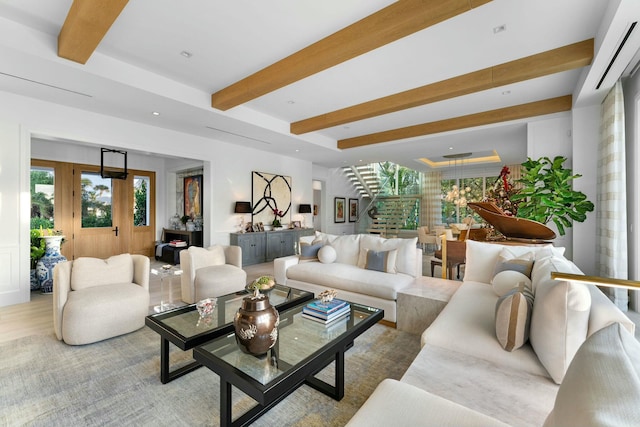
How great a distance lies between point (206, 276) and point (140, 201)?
15.5 ft

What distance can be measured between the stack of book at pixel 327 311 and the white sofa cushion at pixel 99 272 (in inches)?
88.5

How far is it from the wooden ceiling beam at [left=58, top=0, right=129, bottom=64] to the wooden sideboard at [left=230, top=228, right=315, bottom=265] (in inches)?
160

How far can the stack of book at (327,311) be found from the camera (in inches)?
88.5

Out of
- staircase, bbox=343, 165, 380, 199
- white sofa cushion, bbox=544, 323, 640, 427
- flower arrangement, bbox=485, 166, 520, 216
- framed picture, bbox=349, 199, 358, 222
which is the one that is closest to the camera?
white sofa cushion, bbox=544, 323, 640, 427

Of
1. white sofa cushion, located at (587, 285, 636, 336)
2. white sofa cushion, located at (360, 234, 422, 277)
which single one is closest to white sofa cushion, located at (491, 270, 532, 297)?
white sofa cushion, located at (587, 285, 636, 336)

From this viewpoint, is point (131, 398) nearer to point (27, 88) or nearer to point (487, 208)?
point (487, 208)

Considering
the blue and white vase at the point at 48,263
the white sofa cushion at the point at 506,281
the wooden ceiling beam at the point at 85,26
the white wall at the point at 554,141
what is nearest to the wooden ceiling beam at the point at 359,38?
the wooden ceiling beam at the point at 85,26

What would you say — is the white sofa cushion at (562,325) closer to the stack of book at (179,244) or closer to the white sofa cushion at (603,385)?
the white sofa cushion at (603,385)

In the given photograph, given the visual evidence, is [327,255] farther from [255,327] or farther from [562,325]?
[562,325]

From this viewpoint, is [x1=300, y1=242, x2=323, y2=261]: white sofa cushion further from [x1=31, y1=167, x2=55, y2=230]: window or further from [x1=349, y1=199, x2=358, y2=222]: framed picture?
[x1=349, y1=199, x2=358, y2=222]: framed picture

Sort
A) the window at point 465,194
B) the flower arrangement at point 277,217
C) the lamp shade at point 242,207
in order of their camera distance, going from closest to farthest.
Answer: the lamp shade at point 242,207 → the flower arrangement at point 277,217 → the window at point 465,194

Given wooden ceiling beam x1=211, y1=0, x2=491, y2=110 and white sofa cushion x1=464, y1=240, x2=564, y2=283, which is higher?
wooden ceiling beam x1=211, y1=0, x2=491, y2=110

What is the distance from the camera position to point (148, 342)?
107 inches

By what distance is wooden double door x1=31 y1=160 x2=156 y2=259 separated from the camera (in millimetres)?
5820
